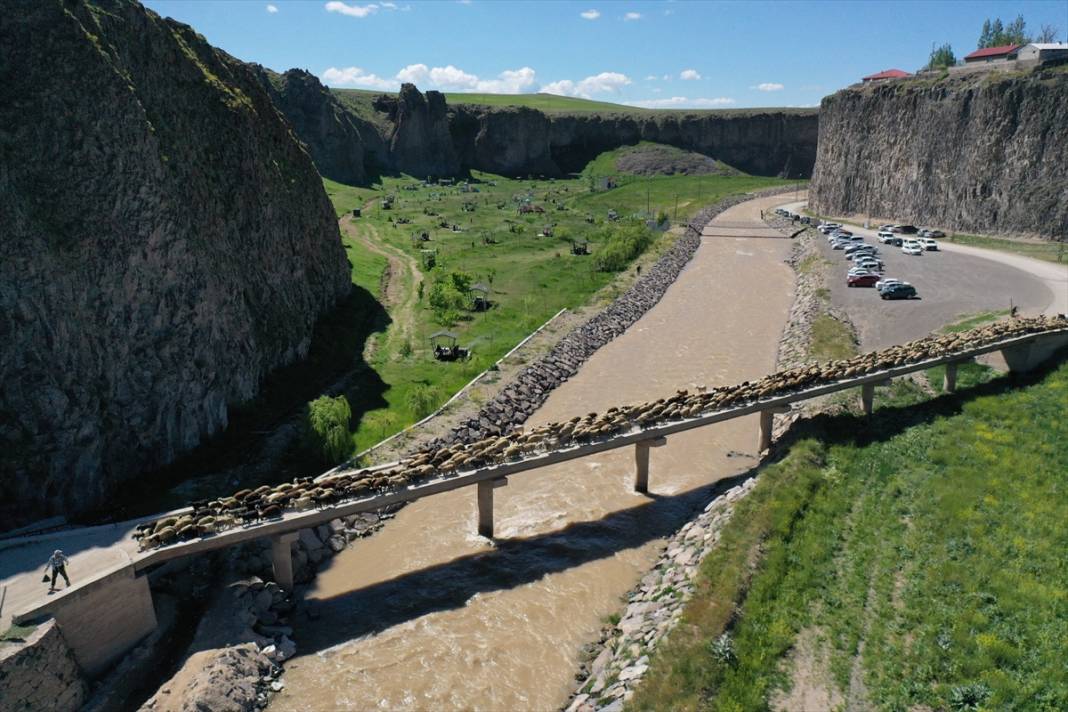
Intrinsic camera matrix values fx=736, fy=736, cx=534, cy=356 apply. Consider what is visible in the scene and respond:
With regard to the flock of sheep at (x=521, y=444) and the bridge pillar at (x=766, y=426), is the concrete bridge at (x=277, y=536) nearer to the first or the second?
the bridge pillar at (x=766, y=426)

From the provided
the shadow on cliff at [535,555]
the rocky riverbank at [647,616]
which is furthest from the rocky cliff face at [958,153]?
the rocky riverbank at [647,616]

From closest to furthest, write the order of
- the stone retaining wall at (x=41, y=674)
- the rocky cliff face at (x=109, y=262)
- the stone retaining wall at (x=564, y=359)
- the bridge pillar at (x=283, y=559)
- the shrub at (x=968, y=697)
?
the stone retaining wall at (x=41, y=674) → the shrub at (x=968, y=697) → the bridge pillar at (x=283, y=559) → the rocky cliff face at (x=109, y=262) → the stone retaining wall at (x=564, y=359)

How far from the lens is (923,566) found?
27234mm

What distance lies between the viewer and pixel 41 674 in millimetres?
21062

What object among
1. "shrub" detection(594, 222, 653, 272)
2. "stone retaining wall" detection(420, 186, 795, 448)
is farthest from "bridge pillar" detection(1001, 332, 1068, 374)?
"shrub" detection(594, 222, 653, 272)

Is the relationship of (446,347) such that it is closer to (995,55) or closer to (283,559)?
(283,559)

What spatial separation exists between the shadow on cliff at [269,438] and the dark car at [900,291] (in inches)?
1733

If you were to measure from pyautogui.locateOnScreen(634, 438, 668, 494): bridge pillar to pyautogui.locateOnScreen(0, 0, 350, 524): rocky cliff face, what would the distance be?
70.1ft

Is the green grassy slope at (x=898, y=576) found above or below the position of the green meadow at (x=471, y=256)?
below

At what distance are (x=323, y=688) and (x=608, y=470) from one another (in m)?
19.4

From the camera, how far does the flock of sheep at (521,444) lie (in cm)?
2733

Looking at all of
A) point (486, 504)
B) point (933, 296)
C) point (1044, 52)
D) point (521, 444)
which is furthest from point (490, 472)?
point (1044, 52)

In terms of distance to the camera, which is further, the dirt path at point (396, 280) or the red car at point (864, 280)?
the red car at point (864, 280)

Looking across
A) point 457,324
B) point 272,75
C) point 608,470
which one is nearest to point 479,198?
point 272,75
